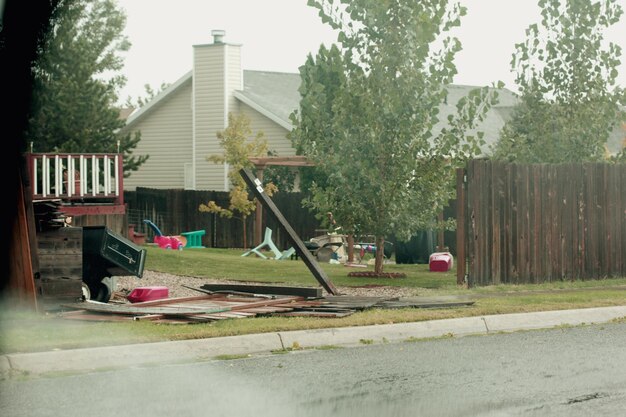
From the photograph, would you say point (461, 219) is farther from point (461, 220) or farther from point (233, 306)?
point (233, 306)

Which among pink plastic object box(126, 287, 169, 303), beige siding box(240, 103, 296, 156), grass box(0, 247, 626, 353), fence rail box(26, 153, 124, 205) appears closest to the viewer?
grass box(0, 247, 626, 353)

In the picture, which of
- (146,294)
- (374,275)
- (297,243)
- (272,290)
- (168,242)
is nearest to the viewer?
(146,294)

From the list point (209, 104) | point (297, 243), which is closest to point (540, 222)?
point (297, 243)

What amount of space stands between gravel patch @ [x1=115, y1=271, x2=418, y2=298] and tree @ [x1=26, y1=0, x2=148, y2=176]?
278 cm

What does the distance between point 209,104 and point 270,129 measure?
226 cm

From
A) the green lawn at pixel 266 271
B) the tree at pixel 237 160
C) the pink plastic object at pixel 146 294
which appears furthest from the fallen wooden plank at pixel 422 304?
the tree at pixel 237 160

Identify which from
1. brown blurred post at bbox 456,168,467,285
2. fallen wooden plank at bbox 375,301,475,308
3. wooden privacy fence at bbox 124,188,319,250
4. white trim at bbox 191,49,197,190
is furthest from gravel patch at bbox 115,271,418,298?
white trim at bbox 191,49,197,190

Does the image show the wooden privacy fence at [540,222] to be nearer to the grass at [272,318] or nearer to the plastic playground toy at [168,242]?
the grass at [272,318]

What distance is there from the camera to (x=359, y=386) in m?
8.55

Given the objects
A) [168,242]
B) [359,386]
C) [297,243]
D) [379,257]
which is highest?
[168,242]

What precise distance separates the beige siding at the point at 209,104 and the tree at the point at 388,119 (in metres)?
18.9

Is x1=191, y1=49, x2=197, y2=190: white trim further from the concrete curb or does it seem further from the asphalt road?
the asphalt road

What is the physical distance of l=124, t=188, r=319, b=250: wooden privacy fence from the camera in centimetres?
3369

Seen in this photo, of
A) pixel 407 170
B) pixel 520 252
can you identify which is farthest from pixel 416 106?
pixel 520 252
